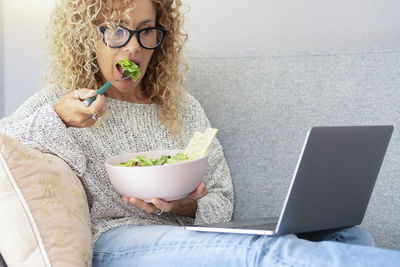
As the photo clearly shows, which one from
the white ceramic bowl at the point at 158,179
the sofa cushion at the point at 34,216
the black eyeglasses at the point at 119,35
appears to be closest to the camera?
the sofa cushion at the point at 34,216

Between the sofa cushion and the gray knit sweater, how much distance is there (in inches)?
5.4

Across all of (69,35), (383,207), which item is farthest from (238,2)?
(383,207)

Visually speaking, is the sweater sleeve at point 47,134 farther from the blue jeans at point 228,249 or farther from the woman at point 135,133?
the blue jeans at point 228,249

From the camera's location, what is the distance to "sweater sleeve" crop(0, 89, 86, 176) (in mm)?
1296

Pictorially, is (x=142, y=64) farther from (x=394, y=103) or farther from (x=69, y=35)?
(x=394, y=103)

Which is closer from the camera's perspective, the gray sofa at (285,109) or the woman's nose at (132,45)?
the woman's nose at (132,45)

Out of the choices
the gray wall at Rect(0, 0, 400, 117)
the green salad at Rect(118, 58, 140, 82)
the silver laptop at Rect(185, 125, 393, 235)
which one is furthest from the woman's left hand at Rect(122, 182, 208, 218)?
the gray wall at Rect(0, 0, 400, 117)

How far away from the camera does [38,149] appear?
4.25 ft

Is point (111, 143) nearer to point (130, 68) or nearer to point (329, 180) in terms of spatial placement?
point (130, 68)

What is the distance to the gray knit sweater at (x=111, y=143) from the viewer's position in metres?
1.33

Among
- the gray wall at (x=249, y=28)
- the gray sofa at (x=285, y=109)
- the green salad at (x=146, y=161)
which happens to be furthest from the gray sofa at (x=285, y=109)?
the green salad at (x=146, y=161)

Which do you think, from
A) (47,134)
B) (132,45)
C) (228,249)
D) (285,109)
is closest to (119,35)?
(132,45)

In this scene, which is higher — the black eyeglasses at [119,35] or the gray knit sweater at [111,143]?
the black eyeglasses at [119,35]

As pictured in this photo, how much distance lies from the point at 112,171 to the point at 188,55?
0.80 metres
